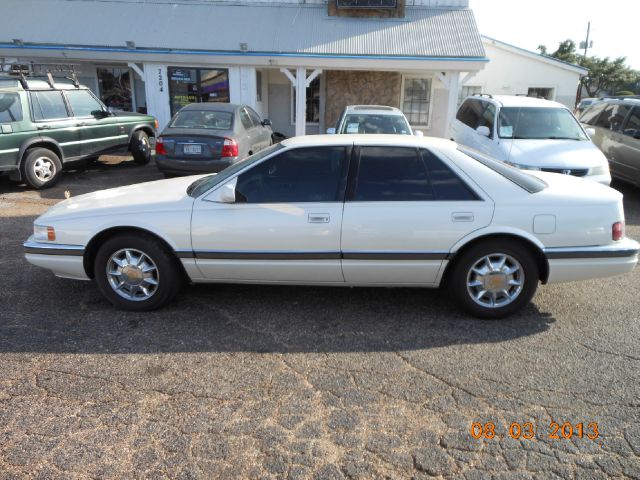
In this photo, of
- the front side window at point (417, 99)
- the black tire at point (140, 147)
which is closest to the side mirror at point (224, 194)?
the black tire at point (140, 147)

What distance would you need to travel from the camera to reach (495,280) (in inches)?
157

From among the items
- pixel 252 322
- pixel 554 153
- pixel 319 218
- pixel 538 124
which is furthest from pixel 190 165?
pixel 538 124

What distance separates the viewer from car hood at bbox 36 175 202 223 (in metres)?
4.11

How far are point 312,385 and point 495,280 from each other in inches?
70.4

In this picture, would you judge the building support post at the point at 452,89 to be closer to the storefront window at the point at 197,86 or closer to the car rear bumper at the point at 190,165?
the storefront window at the point at 197,86

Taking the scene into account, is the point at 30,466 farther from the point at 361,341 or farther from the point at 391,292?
the point at 391,292

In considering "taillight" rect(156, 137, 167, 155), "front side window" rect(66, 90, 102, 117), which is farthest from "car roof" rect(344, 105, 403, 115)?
"front side window" rect(66, 90, 102, 117)

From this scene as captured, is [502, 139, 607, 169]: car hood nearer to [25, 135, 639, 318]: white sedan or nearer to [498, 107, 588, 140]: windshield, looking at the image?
[498, 107, 588, 140]: windshield

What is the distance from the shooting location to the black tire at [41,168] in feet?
28.1

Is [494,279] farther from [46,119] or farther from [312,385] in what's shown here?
[46,119]

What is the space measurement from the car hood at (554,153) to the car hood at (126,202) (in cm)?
518

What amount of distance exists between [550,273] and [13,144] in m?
8.51

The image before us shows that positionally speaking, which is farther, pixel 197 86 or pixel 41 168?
pixel 197 86

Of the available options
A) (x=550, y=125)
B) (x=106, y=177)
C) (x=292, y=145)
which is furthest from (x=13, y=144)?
(x=550, y=125)
